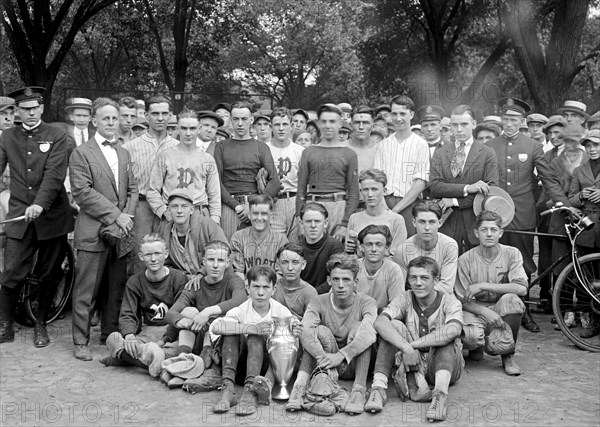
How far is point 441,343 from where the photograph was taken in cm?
498

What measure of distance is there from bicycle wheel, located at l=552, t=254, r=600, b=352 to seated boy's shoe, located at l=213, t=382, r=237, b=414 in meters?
3.02

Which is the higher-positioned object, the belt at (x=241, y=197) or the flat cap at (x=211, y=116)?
the flat cap at (x=211, y=116)

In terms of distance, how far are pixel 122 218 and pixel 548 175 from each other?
4001 millimetres

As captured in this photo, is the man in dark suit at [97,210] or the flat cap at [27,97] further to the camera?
the flat cap at [27,97]

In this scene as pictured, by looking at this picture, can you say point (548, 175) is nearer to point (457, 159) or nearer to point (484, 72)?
point (457, 159)

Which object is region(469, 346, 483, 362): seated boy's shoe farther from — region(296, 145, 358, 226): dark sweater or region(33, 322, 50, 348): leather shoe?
region(33, 322, 50, 348): leather shoe

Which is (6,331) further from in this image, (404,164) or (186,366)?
(404,164)

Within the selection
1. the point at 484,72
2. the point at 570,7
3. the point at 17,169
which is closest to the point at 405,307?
the point at 17,169

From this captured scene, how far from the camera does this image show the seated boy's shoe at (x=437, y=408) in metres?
4.56

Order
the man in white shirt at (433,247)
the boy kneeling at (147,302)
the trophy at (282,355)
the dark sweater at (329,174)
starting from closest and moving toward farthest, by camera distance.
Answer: the trophy at (282,355) < the boy kneeling at (147,302) < the man in white shirt at (433,247) < the dark sweater at (329,174)

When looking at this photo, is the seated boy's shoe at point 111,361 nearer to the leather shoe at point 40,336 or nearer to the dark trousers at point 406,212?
the leather shoe at point 40,336

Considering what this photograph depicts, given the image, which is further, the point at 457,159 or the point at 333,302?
the point at 457,159

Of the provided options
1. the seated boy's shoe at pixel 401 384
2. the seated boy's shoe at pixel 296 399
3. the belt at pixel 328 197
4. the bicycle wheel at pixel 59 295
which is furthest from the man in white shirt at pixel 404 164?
the bicycle wheel at pixel 59 295

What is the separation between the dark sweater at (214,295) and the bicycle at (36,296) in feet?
5.62
